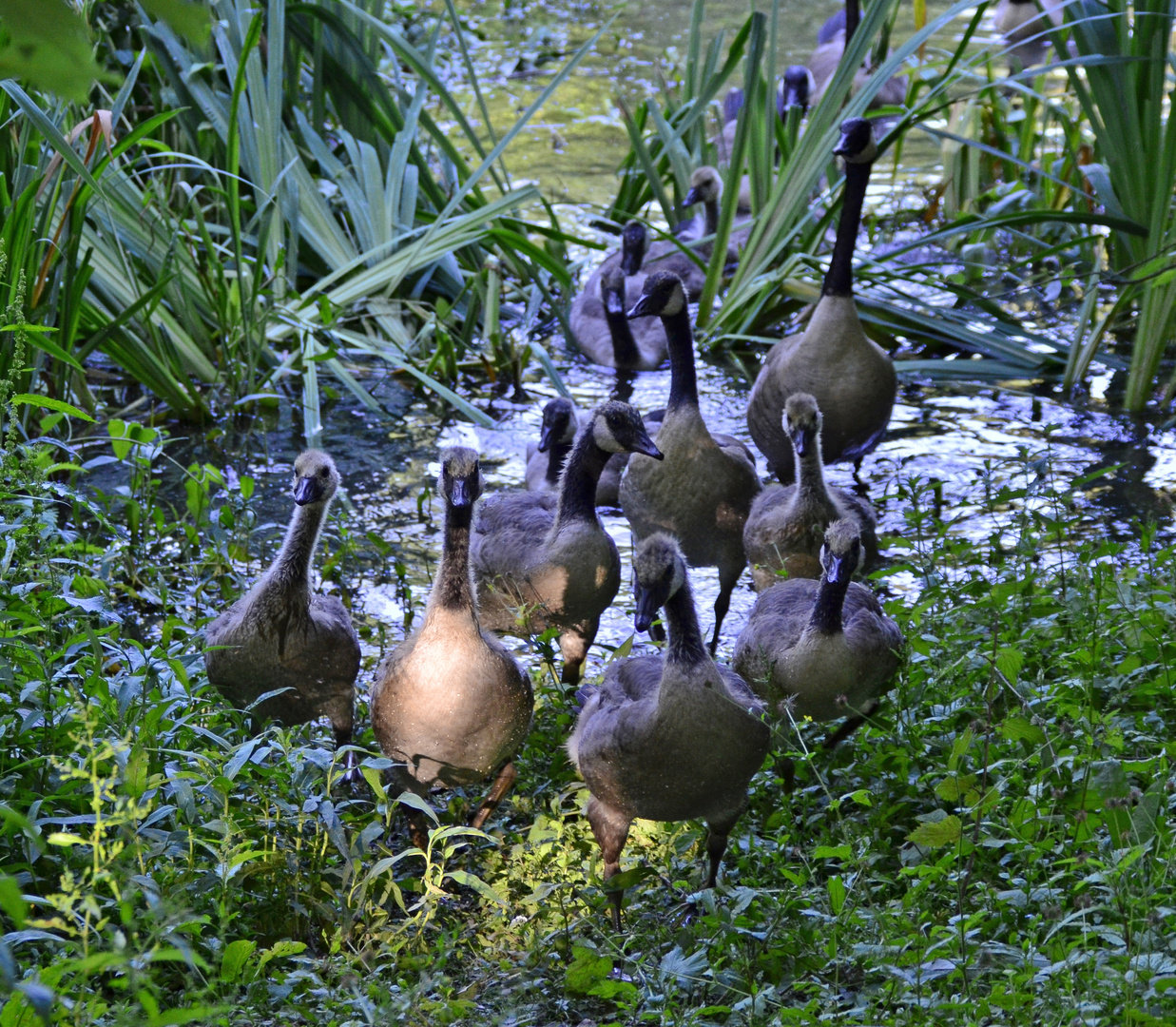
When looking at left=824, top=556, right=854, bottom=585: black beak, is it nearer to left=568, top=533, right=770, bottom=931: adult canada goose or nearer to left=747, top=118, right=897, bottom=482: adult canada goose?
left=568, top=533, right=770, bottom=931: adult canada goose

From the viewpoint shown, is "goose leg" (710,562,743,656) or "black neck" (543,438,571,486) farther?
"black neck" (543,438,571,486)

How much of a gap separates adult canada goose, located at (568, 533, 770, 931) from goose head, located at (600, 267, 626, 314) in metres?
3.78

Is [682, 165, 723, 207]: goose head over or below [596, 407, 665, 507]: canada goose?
over

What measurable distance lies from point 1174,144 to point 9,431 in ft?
17.8

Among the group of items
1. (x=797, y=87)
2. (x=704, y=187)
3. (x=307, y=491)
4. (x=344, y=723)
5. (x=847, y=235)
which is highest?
(x=797, y=87)

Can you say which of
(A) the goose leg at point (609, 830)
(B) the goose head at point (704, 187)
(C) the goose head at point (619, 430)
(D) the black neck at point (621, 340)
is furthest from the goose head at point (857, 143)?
(A) the goose leg at point (609, 830)

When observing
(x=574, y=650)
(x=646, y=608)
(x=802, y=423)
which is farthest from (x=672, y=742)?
(x=802, y=423)

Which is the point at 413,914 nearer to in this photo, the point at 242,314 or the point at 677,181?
the point at 242,314

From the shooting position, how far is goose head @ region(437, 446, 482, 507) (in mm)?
4512

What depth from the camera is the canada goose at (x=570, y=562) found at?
5289mm

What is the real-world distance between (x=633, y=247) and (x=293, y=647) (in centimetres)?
463

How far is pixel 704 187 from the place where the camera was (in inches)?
364

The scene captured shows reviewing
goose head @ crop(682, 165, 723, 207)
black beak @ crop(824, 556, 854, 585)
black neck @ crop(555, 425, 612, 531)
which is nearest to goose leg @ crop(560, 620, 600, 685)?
black neck @ crop(555, 425, 612, 531)

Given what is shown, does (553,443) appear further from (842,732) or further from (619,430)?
(842,732)
